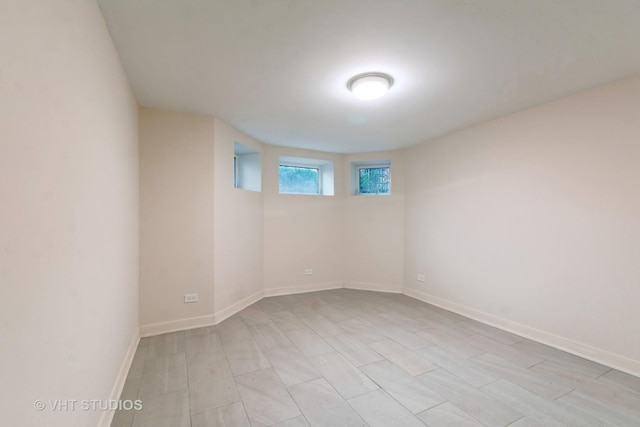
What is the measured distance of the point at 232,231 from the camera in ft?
11.3

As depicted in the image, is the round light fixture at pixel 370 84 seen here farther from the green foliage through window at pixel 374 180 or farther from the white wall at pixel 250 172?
the green foliage through window at pixel 374 180

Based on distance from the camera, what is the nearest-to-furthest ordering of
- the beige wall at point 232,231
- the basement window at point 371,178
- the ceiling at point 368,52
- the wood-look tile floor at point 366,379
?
the ceiling at point 368,52
the wood-look tile floor at point 366,379
the beige wall at point 232,231
the basement window at point 371,178

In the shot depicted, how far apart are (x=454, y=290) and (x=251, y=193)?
3.15 metres

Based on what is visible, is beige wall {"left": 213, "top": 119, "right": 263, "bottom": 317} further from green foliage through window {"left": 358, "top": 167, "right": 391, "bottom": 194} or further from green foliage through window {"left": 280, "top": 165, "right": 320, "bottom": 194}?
green foliage through window {"left": 358, "top": 167, "right": 391, "bottom": 194}

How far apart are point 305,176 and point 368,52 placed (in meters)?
3.06

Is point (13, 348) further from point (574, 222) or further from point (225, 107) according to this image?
point (574, 222)

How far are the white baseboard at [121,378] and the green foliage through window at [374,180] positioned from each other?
150 inches

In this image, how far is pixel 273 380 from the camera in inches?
80.6

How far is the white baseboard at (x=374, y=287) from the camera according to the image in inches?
176

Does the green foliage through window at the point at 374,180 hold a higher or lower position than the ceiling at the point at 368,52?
lower

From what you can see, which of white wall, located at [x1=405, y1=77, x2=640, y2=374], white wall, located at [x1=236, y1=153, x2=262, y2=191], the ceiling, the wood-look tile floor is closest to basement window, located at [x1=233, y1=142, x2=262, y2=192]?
white wall, located at [x1=236, y1=153, x2=262, y2=191]

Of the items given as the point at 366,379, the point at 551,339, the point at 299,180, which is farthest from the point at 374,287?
the point at 366,379

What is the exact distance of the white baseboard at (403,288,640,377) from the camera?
217cm

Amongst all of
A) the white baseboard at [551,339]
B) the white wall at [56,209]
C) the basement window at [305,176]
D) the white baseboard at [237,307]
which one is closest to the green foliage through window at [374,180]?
the basement window at [305,176]
